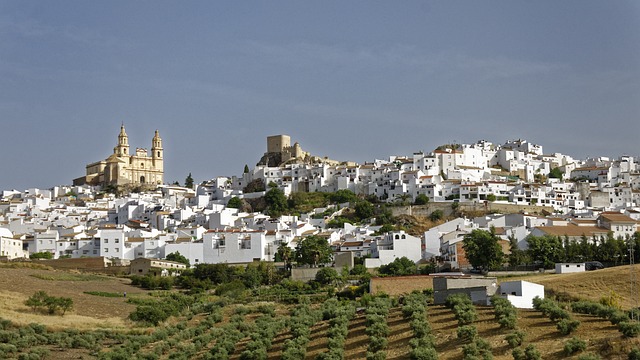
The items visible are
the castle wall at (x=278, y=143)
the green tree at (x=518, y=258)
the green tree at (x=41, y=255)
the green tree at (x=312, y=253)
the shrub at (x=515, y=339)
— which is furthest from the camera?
the castle wall at (x=278, y=143)

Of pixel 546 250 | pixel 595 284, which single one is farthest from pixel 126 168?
pixel 595 284

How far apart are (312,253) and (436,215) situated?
63.6ft

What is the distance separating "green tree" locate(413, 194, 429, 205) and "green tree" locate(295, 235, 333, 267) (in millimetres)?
19133

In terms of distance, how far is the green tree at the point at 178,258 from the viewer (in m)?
65.9

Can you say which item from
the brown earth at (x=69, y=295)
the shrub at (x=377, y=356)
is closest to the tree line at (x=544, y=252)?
the brown earth at (x=69, y=295)

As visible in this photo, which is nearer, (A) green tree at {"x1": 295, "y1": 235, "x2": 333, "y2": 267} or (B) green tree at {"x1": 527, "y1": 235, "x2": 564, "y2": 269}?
(B) green tree at {"x1": 527, "y1": 235, "x2": 564, "y2": 269}

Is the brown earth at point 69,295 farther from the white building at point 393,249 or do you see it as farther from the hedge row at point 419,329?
the white building at point 393,249

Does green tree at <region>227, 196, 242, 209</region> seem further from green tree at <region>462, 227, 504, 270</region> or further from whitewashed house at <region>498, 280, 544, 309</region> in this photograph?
whitewashed house at <region>498, 280, 544, 309</region>

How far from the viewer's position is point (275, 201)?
86.7 meters

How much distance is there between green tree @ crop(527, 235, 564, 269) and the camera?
56438 millimetres

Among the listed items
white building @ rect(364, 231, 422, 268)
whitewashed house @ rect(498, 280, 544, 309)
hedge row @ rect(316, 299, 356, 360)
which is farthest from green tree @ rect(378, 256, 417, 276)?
whitewashed house @ rect(498, 280, 544, 309)

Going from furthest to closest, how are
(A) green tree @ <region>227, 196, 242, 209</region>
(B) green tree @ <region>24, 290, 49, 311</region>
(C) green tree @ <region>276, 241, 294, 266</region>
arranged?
(A) green tree @ <region>227, 196, 242, 209</region> → (C) green tree @ <region>276, 241, 294, 266</region> → (B) green tree @ <region>24, 290, 49, 311</region>

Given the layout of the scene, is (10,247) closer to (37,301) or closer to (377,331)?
(37,301)

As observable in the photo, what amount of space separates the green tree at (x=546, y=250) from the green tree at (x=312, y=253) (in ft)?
39.6
